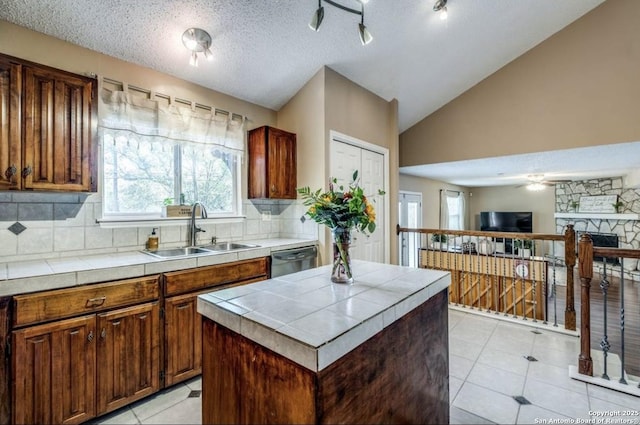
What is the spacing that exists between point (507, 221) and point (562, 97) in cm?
641

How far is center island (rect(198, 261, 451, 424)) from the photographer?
35.8 inches

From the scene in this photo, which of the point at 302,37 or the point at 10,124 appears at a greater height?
the point at 302,37

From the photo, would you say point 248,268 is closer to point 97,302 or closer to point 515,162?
point 97,302

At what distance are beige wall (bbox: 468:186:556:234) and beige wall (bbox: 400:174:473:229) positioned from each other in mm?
2815

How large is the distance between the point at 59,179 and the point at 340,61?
275cm

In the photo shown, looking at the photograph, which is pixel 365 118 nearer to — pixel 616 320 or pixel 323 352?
pixel 323 352

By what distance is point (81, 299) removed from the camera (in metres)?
1.76

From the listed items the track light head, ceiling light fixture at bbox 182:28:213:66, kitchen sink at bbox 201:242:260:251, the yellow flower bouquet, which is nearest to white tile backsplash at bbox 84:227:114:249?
kitchen sink at bbox 201:242:260:251

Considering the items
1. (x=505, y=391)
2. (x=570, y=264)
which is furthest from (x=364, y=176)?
(x=505, y=391)

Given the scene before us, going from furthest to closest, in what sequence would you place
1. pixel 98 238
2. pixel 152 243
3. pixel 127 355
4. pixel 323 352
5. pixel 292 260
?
pixel 292 260 → pixel 152 243 → pixel 98 238 → pixel 127 355 → pixel 323 352

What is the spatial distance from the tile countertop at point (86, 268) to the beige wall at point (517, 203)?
9661 millimetres

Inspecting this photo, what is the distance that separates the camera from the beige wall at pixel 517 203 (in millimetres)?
8758

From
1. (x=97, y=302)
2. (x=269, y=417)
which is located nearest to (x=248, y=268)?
(x=97, y=302)

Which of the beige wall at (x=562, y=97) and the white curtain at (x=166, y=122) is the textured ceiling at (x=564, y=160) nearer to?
the beige wall at (x=562, y=97)
